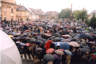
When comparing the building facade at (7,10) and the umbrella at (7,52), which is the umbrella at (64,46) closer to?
the umbrella at (7,52)

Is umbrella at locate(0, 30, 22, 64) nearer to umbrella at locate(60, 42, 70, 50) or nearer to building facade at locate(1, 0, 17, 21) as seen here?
umbrella at locate(60, 42, 70, 50)

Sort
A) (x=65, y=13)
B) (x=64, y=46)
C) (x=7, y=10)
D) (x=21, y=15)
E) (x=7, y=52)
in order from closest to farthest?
1. (x=7, y=52)
2. (x=64, y=46)
3. (x=7, y=10)
4. (x=21, y=15)
5. (x=65, y=13)

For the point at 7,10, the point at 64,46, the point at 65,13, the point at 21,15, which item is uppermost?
the point at 7,10

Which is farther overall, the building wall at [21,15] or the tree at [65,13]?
the tree at [65,13]

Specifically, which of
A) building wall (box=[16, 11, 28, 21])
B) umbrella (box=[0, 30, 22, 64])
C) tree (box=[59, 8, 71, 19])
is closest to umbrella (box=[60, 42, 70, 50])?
umbrella (box=[0, 30, 22, 64])

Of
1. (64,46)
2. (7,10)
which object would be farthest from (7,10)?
(64,46)

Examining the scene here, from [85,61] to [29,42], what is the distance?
11.4ft

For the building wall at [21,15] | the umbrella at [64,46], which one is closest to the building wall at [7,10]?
the building wall at [21,15]

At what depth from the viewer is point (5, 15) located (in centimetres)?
4400

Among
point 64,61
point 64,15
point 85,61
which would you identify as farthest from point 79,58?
point 64,15

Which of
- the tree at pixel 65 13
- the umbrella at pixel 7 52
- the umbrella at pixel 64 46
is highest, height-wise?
the umbrella at pixel 7 52

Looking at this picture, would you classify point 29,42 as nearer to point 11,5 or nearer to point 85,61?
point 85,61

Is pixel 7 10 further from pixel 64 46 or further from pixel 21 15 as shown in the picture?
pixel 64 46

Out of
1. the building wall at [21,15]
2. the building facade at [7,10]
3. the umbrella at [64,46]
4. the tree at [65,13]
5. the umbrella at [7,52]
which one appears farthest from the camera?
the tree at [65,13]
